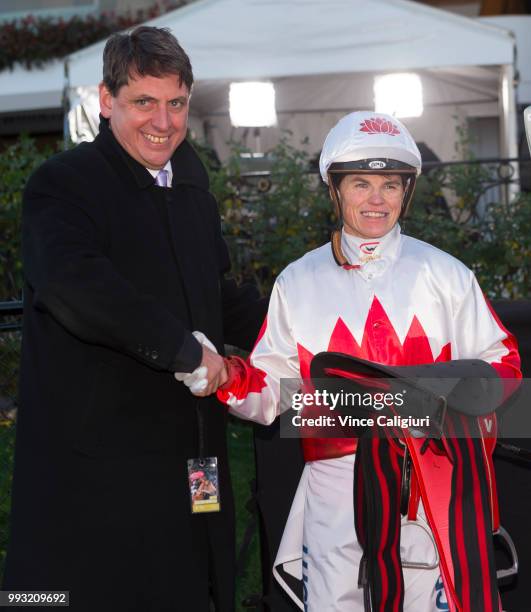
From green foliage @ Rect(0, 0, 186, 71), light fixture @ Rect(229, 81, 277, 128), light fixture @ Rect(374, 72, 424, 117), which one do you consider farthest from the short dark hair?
green foliage @ Rect(0, 0, 186, 71)

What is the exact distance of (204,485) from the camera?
282 centimetres

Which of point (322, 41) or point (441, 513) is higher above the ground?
point (322, 41)

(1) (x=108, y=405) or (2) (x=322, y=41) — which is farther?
(2) (x=322, y=41)

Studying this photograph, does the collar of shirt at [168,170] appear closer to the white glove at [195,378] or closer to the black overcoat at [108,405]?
the black overcoat at [108,405]

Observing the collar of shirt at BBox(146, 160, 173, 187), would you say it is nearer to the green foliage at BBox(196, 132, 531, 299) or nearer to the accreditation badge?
the accreditation badge

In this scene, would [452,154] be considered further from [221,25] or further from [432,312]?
[432,312]

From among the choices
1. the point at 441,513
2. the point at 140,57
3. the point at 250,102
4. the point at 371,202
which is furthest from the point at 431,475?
the point at 250,102

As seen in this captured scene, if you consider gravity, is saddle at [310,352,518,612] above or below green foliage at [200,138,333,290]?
below

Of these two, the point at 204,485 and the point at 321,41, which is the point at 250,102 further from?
the point at 204,485

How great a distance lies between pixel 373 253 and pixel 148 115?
2.56ft

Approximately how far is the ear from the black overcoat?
13 centimetres

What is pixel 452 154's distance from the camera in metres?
10.0

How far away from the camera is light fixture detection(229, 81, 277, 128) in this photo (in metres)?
8.59

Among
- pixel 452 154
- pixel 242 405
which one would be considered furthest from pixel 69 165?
pixel 452 154
